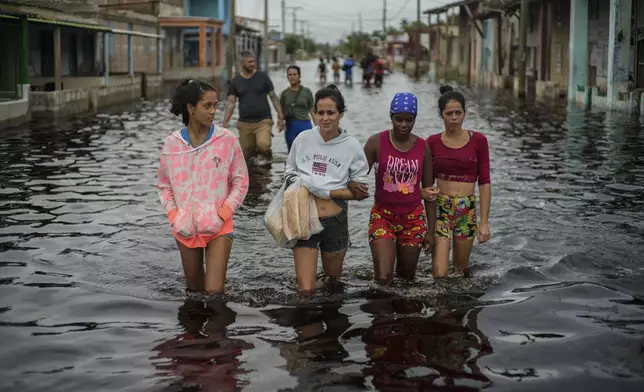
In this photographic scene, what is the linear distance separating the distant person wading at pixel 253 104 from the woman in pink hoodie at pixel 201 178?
6.97 metres

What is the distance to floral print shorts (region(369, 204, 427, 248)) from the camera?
7113mm

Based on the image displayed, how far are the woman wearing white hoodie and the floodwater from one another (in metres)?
0.51

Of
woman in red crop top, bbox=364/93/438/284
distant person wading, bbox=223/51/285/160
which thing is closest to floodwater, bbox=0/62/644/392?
woman in red crop top, bbox=364/93/438/284

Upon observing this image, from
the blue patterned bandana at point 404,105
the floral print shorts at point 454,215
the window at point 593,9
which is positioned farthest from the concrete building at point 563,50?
the blue patterned bandana at point 404,105

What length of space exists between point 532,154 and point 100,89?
750 inches

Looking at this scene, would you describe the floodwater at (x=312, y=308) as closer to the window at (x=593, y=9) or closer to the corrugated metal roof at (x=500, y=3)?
the window at (x=593, y=9)

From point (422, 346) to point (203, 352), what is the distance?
1382mm

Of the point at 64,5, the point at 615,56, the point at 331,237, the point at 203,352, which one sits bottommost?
the point at 203,352

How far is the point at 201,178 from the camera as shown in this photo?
6.38 metres

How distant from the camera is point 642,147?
684 inches

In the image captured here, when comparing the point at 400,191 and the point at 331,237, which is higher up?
the point at 400,191

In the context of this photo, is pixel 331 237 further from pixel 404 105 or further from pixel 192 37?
pixel 192 37

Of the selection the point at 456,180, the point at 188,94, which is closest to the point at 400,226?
the point at 456,180

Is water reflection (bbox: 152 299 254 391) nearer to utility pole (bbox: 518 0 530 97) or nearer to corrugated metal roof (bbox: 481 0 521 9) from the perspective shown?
utility pole (bbox: 518 0 530 97)
